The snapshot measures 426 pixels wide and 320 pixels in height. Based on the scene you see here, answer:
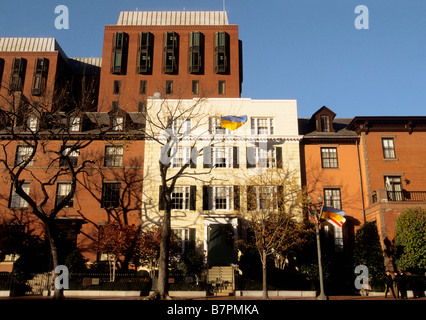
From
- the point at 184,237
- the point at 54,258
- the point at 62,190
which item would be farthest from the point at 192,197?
the point at 54,258

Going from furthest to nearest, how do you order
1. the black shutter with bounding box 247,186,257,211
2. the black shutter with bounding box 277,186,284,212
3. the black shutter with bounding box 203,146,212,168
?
1. the black shutter with bounding box 203,146,212,168
2. the black shutter with bounding box 247,186,257,211
3. the black shutter with bounding box 277,186,284,212

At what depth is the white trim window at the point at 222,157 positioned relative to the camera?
108 feet

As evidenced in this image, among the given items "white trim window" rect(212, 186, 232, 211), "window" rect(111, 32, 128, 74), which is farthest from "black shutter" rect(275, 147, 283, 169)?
"window" rect(111, 32, 128, 74)

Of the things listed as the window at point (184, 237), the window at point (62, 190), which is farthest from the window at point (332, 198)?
the window at point (62, 190)

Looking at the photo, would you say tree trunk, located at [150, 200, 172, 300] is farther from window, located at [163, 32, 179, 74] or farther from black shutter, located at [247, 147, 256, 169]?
window, located at [163, 32, 179, 74]

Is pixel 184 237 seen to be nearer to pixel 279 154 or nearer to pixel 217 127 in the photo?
pixel 217 127

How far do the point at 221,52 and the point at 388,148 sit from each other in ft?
74.5

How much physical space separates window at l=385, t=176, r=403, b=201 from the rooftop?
29718mm

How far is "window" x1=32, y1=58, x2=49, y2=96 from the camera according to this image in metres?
47.7

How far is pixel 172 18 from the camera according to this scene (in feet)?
167

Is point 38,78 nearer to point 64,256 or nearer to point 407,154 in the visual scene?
point 64,256

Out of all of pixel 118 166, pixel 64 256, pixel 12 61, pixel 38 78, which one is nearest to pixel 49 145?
pixel 118 166

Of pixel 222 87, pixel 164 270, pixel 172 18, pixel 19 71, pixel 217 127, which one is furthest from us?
pixel 172 18

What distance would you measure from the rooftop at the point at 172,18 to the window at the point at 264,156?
24.0 metres
